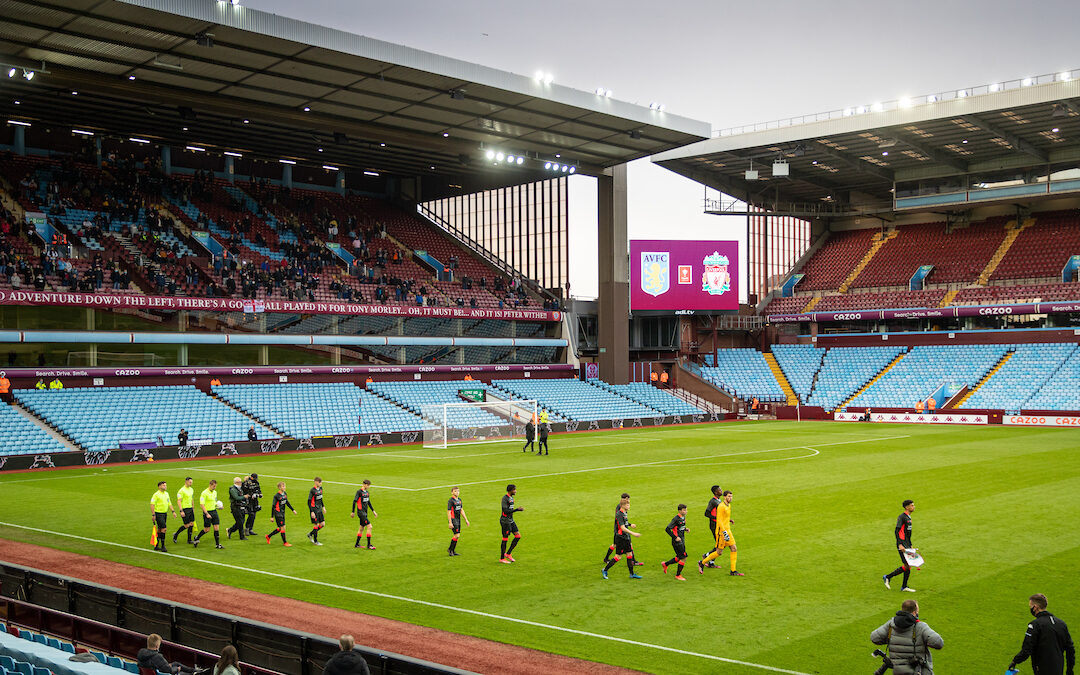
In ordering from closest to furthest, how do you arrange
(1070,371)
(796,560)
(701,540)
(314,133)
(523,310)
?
1. (796,560)
2. (701,540)
3. (314,133)
4. (1070,371)
5. (523,310)

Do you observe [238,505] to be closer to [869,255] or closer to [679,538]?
[679,538]

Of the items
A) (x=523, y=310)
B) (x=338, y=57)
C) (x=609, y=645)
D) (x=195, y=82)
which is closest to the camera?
(x=609, y=645)

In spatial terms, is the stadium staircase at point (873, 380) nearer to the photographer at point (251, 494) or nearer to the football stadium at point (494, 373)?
the football stadium at point (494, 373)

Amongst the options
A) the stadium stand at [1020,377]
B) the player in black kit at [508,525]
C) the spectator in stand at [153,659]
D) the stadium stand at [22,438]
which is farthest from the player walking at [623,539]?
the stadium stand at [1020,377]

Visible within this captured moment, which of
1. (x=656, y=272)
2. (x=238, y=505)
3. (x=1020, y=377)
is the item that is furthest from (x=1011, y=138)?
(x=238, y=505)

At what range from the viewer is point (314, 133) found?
53.7 m

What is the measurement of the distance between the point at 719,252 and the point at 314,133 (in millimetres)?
30339

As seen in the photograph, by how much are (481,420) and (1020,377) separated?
3613 cm

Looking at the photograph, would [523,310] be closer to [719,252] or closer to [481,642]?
[719,252]

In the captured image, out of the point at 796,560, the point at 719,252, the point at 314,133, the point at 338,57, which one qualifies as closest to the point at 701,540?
the point at 796,560

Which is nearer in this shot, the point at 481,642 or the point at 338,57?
the point at 481,642

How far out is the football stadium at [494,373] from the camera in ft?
48.1

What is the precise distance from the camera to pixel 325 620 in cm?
1477

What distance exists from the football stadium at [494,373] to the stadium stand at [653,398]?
1.71 feet
